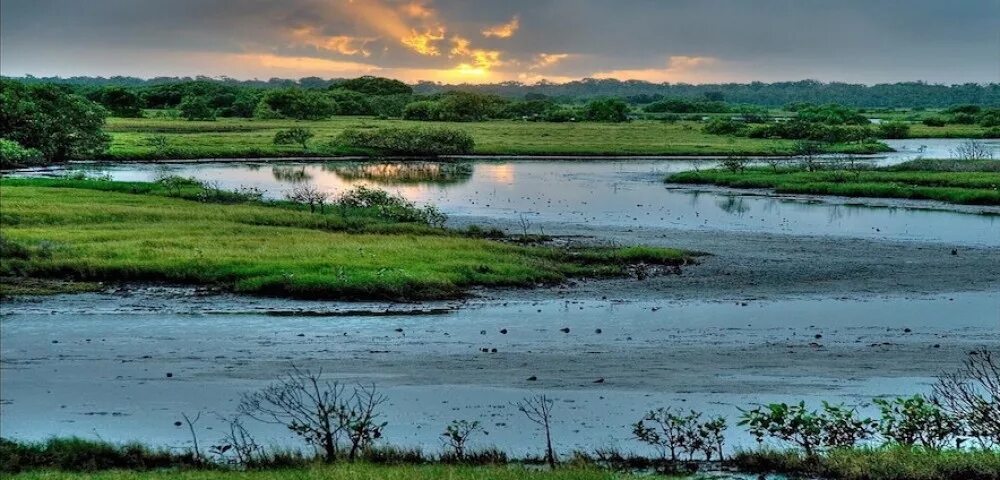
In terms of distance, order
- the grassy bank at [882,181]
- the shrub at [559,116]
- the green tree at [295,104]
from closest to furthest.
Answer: the grassy bank at [882,181] → the green tree at [295,104] → the shrub at [559,116]

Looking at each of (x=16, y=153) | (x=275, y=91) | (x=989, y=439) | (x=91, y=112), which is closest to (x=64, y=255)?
(x=16, y=153)

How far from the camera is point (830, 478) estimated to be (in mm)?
12133

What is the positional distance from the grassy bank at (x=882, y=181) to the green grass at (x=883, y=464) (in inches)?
1809

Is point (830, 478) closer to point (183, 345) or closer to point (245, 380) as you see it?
point (245, 380)

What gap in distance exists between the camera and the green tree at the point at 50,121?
28.9m

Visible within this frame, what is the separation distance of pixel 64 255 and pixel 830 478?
873 inches

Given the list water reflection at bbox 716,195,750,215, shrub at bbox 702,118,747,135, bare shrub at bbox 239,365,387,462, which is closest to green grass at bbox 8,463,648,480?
bare shrub at bbox 239,365,387,462

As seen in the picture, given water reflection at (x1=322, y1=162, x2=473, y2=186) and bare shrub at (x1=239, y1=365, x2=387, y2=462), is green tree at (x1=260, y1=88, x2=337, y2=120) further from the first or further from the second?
bare shrub at (x1=239, y1=365, x2=387, y2=462)

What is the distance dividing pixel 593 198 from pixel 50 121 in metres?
30.2

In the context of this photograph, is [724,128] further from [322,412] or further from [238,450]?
[238,450]

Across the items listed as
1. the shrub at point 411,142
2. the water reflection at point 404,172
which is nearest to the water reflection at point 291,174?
the water reflection at point 404,172

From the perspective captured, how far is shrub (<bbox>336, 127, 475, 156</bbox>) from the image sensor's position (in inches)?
3413

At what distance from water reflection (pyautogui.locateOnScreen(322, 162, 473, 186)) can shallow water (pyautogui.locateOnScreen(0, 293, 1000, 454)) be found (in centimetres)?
4011

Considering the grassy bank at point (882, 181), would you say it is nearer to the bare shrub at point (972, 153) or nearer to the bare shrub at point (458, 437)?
the bare shrub at point (972, 153)
